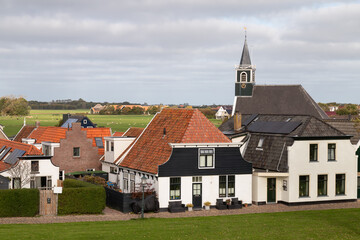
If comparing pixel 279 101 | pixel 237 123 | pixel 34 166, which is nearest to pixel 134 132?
pixel 237 123

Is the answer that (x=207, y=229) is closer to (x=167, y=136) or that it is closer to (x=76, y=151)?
(x=167, y=136)

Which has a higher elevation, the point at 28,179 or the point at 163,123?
the point at 163,123

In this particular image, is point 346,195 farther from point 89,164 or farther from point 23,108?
point 23,108

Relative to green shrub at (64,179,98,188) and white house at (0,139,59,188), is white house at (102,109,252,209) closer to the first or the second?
green shrub at (64,179,98,188)

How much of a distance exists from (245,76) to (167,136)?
1873 inches

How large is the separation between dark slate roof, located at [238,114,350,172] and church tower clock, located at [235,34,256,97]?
39.4 meters

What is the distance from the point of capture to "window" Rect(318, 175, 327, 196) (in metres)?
38.3

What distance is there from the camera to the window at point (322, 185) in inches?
1507

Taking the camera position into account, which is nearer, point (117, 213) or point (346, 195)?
point (117, 213)

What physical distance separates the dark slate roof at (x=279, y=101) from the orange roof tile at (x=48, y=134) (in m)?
29.4

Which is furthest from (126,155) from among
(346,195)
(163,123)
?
(346,195)

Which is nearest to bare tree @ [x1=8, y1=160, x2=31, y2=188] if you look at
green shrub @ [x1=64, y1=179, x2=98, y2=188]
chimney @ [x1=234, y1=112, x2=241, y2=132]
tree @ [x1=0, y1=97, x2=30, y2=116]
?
green shrub @ [x1=64, y1=179, x2=98, y2=188]

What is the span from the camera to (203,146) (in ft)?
116

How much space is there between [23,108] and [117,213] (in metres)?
A: 158
